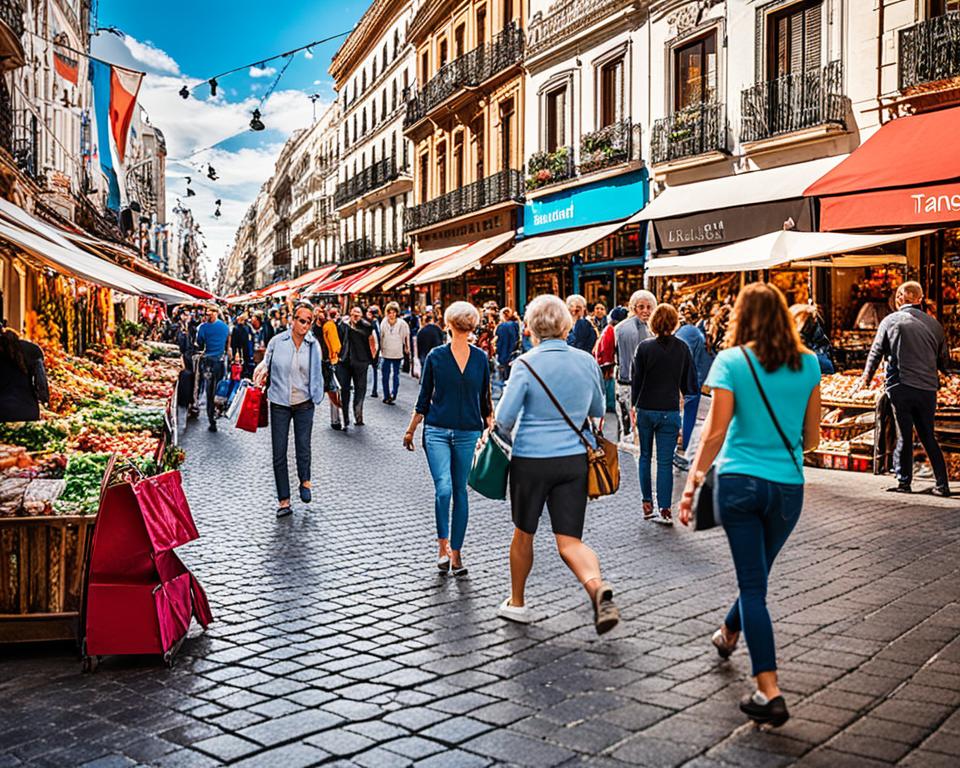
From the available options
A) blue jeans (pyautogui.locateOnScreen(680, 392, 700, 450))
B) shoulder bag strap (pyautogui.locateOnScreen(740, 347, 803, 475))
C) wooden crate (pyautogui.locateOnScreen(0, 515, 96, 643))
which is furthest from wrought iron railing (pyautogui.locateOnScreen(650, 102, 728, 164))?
wooden crate (pyautogui.locateOnScreen(0, 515, 96, 643))

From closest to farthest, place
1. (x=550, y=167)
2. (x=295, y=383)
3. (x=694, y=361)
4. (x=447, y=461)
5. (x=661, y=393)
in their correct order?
(x=447, y=461), (x=661, y=393), (x=295, y=383), (x=694, y=361), (x=550, y=167)

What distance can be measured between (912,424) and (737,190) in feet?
28.9

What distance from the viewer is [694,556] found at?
22.8 feet

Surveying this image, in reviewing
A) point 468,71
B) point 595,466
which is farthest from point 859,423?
point 468,71

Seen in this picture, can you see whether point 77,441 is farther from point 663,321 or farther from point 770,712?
point 770,712

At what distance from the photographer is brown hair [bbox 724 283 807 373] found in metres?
4.06

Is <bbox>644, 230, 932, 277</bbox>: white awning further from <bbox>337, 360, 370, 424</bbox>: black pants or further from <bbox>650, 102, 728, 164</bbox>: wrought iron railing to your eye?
<bbox>650, 102, 728, 164</bbox>: wrought iron railing

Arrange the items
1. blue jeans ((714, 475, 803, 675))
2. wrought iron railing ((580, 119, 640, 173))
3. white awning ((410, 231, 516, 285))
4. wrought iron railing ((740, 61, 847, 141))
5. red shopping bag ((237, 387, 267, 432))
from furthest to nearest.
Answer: white awning ((410, 231, 516, 285)) → wrought iron railing ((580, 119, 640, 173)) → wrought iron railing ((740, 61, 847, 141)) → red shopping bag ((237, 387, 267, 432)) → blue jeans ((714, 475, 803, 675))

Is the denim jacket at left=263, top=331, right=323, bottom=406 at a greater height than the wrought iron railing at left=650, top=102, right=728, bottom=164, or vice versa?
the wrought iron railing at left=650, top=102, right=728, bottom=164

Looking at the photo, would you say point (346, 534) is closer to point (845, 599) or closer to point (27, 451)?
point (27, 451)

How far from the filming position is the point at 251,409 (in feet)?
29.8

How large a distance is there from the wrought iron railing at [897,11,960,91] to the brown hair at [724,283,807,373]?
11.3 meters

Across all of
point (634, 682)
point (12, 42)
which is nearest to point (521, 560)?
point (634, 682)

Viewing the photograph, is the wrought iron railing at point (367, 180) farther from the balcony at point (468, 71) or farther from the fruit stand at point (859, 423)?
the fruit stand at point (859, 423)
